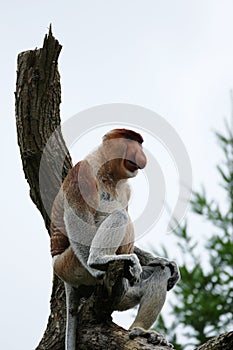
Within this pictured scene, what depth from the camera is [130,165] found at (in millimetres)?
5449

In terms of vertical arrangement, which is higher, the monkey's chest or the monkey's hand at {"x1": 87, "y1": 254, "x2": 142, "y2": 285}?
the monkey's chest

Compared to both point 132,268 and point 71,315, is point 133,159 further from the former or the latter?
point 71,315

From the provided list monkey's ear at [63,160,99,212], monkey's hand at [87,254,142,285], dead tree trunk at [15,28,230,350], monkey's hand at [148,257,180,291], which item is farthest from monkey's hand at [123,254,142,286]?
dead tree trunk at [15,28,230,350]

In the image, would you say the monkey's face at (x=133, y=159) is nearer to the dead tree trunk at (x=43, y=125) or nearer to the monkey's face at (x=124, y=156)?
the monkey's face at (x=124, y=156)

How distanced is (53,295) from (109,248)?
37.8 inches

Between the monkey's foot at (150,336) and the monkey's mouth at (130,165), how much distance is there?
1059 millimetres

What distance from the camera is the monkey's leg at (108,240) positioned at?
16.6ft

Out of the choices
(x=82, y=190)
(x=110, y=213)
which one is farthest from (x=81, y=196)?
(x=110, y=213)

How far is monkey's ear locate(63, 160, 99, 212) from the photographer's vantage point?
5.32m

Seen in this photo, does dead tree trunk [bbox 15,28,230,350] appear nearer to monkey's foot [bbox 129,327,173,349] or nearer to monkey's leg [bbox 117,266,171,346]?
monkey's leg [bbox 117,266,171,346]

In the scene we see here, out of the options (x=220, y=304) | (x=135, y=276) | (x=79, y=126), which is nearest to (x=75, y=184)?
(x=79, y=126)

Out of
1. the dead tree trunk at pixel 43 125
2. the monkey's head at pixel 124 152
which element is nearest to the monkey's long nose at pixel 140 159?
the monkey's head at pixel 124 152

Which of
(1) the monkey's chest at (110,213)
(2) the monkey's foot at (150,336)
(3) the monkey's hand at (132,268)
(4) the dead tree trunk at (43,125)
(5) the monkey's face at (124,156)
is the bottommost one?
(2) the monkey's foot at (150,336)

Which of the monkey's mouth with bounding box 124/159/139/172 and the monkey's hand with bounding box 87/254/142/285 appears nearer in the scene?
the monkey's hand with bounding box 87/254/142/285
